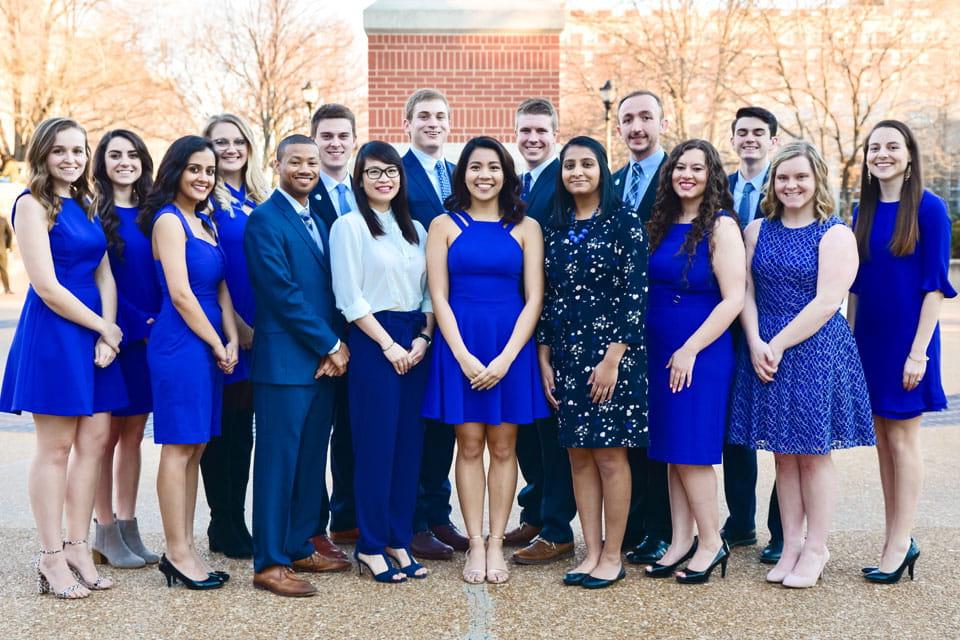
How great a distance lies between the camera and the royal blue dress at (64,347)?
454cm

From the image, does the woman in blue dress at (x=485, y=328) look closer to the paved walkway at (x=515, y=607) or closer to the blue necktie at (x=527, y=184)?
the paved walkway at (x=515, y=607)

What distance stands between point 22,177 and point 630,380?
118 feet

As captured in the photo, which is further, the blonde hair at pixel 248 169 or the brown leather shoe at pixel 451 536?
the brown leather shoe at pixel 451 536

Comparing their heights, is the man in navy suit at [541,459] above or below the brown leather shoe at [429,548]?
above

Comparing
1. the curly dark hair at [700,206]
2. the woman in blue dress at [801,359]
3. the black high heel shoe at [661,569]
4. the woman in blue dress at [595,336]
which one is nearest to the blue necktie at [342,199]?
the woman in blue dress at [595,336]

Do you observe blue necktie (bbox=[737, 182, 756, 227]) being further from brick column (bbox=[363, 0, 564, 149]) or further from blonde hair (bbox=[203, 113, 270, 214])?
brick column (bbox=[363, 0, 564, 149])

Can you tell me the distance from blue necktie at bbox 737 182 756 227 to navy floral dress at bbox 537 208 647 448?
1128 millimetres

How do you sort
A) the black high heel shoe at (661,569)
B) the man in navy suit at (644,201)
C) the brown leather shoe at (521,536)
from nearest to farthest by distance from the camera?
the black high heel shoe at (661,569), the man in navy suit at (644,201), the brown leather shoe at (521,536)

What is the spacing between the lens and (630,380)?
4.66m

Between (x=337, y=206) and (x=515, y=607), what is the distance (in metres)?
2.41

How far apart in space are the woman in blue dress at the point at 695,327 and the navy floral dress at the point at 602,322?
7.5 inches

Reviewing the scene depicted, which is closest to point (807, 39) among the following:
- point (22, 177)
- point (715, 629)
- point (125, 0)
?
point (125, 0)

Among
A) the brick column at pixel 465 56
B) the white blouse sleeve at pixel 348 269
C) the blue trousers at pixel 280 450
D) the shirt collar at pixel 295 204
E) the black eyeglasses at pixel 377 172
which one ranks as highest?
the brick column at pixel 465 56

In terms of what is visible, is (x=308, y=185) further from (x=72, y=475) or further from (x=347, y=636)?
(x=347, y=636)
